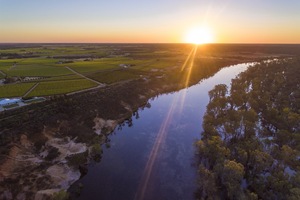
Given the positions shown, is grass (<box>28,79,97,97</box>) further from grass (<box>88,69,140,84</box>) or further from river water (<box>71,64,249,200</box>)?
river water (<box>71,64,249,200</box>)

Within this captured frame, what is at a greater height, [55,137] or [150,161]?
[55,137]

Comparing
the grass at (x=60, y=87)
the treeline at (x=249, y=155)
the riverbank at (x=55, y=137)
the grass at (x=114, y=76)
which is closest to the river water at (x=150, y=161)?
the riverbank at (x=55, y=137)

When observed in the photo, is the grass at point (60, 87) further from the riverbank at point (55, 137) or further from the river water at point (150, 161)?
the river water at point (150, 161)

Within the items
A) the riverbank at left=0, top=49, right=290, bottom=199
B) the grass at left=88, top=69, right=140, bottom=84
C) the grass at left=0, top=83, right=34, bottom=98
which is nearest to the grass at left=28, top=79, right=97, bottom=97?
the grass at left=0, top=83, right=34, bottom=98

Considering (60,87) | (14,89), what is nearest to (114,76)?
(60,87)

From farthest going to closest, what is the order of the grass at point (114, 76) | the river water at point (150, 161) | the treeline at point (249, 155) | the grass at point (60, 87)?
1. the grass at point (114, 76)
2. the grass at point (60, 87)
3. the river water at point (150, 161)
4. the treeline at point (249, 155)

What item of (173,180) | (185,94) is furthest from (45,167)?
(185,94)

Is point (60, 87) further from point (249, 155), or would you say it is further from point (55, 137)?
point (249, 155)
